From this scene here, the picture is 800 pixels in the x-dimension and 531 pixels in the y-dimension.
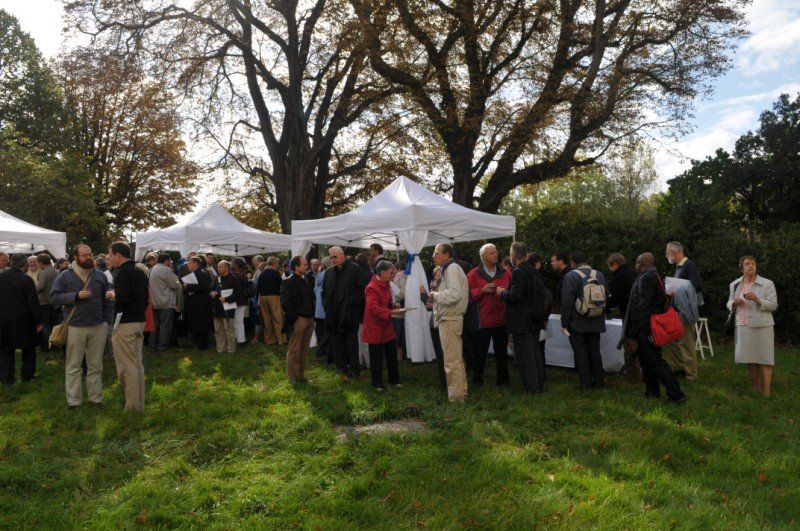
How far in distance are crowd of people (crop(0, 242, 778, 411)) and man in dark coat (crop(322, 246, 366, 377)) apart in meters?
0.02

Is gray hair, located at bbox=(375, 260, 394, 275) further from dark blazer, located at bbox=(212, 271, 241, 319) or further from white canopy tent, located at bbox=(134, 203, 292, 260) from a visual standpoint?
white canopy tent, located at bbox=(134, 203, 292, 260)

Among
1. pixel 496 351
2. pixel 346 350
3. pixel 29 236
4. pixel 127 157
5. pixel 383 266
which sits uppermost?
pixel 127 157

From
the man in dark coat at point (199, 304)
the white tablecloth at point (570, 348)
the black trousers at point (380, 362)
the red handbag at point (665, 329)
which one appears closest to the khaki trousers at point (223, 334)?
the man in dark coat at point (199, 304)

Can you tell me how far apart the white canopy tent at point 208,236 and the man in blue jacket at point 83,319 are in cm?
675

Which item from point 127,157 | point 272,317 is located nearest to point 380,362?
point 272,317

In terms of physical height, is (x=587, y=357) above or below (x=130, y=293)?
below

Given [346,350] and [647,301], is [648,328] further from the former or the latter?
[346,350]

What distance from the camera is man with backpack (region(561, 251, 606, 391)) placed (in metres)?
7.16

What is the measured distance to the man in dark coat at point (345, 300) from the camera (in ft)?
26.3

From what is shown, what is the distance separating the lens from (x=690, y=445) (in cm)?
526

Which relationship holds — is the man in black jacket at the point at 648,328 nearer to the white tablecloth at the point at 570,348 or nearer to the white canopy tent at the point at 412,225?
the white tablecloth at the point at 570,348

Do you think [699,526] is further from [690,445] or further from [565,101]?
[565,101]

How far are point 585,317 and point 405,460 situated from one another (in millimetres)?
3460

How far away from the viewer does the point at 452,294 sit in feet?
21.8
